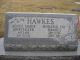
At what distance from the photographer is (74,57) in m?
4.95

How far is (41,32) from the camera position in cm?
504

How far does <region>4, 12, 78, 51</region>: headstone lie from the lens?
16.4 ft

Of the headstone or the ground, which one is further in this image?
the ground

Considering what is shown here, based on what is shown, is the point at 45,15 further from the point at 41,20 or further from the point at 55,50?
the point at 55,50

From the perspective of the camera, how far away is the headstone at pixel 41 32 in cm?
499

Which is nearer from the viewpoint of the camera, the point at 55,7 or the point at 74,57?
the point at 74,57

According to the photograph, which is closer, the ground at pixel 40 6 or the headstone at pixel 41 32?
the headstone at pixel 41 32

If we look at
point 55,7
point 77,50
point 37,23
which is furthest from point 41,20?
point 55,7

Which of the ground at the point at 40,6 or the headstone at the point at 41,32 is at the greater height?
the headstone at the point at 41,32

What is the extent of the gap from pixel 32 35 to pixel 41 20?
272 mm

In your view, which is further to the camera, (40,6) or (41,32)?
(40,6)

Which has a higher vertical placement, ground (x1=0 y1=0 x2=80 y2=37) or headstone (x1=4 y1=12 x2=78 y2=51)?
headstone (x1=4 y1=12 x2=78 y2=51)

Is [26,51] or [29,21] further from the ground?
[29,21]

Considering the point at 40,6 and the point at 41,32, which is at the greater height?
the point at 41,32
